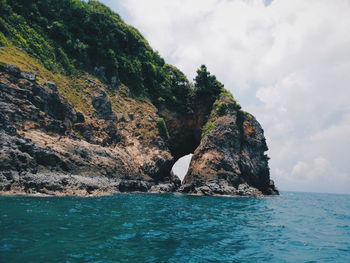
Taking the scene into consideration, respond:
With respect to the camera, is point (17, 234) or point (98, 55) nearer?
point (17, 234)

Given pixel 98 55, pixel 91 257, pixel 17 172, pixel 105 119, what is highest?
pixel 98 55

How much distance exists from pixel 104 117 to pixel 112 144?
16.6 feet

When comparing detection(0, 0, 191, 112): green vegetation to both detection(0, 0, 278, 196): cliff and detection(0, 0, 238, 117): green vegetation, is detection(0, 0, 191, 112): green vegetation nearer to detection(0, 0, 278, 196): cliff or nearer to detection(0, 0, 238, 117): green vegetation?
detection(0, 0, 238, 117): green vegetation

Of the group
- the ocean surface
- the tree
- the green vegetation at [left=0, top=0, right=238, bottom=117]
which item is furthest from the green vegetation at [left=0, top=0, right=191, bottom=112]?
the ocean surface

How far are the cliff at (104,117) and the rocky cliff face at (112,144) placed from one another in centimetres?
15

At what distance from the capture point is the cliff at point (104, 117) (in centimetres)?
2989

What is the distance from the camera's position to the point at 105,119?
4462cm

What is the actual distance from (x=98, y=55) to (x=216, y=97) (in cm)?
2595

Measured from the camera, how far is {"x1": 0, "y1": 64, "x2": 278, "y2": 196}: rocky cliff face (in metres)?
28.0

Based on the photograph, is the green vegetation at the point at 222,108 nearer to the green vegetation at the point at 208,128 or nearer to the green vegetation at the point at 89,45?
the green vegetation at the point at 208,128

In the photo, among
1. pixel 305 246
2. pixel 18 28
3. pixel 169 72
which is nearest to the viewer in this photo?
pixel 305 246

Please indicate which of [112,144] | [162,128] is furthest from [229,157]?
[112,144]

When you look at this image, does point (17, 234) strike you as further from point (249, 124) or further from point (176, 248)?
point (249, 124)

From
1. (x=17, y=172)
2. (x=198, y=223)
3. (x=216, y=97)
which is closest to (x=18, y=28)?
(x=17, y=172)
